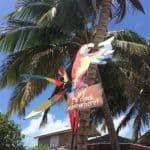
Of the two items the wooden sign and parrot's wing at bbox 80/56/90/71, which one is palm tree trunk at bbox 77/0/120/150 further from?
the wooden sign

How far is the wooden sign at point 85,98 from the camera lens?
14.7 metres

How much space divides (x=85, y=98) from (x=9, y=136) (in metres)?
11.3

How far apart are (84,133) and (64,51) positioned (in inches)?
275

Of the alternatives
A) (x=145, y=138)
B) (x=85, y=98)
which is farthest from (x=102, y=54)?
(x=145, y=138)

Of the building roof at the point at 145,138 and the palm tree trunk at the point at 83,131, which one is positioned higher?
the building roof at the point at 145,138

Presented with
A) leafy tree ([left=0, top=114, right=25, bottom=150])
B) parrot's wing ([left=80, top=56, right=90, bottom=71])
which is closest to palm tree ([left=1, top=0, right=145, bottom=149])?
leafy tree ([left=0, top=114, right=25, bottom=150])

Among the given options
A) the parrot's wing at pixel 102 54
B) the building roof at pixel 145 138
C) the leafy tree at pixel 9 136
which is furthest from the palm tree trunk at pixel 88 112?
the building roof at pixel 145 138

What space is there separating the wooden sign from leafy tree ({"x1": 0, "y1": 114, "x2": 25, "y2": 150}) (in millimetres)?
10120

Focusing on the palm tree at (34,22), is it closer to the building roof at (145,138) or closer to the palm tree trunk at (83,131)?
the palm tree trunk at (83,131)

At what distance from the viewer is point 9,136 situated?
25609 millimetres

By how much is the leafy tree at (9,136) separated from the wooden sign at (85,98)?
10.1m

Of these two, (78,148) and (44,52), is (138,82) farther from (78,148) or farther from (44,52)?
(78,148)

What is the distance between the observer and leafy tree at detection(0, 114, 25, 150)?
2530 centimetres

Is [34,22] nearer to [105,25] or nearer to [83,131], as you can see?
[105,25]
